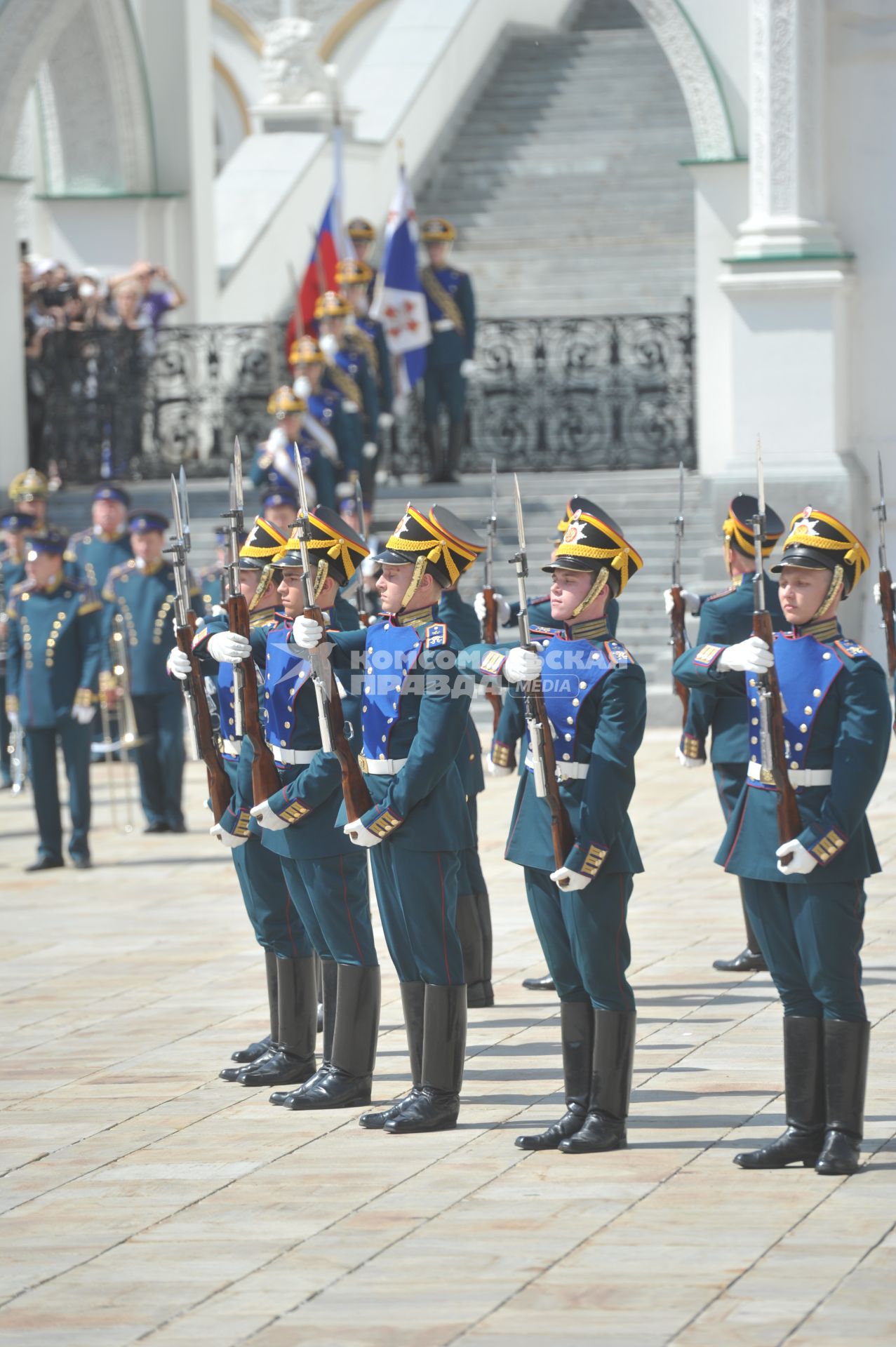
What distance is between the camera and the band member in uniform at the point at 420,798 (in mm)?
6742

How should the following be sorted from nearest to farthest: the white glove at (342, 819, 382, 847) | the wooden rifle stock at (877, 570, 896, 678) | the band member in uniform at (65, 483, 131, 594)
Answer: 1. the white glove at (342, 819, 382, 847)
2. the wooden rifle stock at (877, 570, 896, 678)
3. the band member in uniform at (65, 483, 131, 594)

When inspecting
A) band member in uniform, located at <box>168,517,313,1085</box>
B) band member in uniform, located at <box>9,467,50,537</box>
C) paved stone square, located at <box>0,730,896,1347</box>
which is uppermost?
band member in uniform, located at <box>9,467,50,537</box>

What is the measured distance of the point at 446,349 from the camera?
1842cm

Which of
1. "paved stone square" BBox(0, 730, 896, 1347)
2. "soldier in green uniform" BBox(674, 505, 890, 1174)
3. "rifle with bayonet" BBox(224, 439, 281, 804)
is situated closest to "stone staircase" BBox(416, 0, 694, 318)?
"paved stone square" BBox(0, 730, 896, 1347)

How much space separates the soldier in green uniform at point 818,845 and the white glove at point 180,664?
212 cm

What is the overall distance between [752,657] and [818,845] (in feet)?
1.69

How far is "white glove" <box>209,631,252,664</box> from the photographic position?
732cm

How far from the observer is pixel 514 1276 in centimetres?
548

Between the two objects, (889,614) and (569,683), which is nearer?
(569,683)

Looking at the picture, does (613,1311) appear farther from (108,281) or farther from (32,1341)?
(108,281)

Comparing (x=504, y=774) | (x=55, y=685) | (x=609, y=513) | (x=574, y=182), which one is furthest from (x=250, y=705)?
(x=574, y=182)

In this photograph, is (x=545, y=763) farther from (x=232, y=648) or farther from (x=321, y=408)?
(x=321, y=408)

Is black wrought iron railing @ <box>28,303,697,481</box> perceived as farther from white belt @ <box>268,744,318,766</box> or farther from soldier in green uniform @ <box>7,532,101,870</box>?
white belt @ <box>268,744,318,766</box>

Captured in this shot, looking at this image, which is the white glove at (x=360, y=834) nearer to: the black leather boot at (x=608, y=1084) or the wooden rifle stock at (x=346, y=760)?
the wooden rifle stock at (x=346, y=760)
